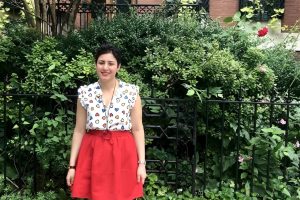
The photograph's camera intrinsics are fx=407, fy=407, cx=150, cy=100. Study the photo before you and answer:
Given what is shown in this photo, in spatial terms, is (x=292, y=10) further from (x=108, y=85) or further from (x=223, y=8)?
(x=108, y=85)

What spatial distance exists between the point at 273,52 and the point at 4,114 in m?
4.20

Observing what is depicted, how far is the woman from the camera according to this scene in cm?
281

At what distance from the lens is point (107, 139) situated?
2826 millimetres

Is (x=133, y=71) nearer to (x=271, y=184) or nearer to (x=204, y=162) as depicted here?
(x=204, y=162)

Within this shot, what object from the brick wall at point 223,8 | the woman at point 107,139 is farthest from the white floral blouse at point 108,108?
the brick wall at point 223,8

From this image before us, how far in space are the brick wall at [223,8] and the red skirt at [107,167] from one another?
966cm

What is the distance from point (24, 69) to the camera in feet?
15.3

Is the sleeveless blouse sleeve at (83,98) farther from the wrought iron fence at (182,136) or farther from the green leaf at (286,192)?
the green leaf at (286,192)

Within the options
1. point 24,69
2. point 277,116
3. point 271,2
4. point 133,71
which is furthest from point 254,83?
point 271,2

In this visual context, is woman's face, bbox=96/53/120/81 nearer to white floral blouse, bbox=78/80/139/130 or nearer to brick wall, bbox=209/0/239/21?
white floral blouse, bbox=78/80/139/130

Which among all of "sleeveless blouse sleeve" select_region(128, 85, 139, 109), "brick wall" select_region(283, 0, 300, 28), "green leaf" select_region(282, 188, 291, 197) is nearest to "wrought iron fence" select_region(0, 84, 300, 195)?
"green leaf" select_region(282, 188, 291, 197)

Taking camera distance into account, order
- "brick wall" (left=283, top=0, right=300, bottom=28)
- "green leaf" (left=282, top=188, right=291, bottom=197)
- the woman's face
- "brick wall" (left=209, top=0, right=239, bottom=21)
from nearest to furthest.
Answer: the woman's face → "green leaf" (left=282, top=188, right=291, bottom=197) → "brick wall" (left=283, top=0, right=300, bottom=28) → "brick wall" (left=209, top=0, right=239, bottom=21)

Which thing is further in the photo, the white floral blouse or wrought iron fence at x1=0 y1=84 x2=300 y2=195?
wrought iron fence at x1=0 y1=84 x2=300 y2=195

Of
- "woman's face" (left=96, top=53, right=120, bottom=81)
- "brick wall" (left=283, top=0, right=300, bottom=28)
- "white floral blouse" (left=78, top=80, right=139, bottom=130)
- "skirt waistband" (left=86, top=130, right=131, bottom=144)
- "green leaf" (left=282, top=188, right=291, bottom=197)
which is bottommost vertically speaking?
"green leaf" (left=282, top=188, right=291, bottom=197)
